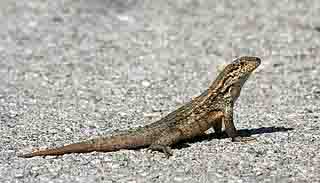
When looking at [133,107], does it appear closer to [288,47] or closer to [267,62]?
[267,62]

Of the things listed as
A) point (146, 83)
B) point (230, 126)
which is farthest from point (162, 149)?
point (146, 83)

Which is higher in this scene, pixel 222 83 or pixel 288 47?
pixel 222 83

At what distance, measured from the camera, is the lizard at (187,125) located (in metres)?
8.20

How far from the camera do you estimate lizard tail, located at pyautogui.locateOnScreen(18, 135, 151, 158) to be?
8.14m

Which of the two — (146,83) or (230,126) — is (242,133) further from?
(146,83)

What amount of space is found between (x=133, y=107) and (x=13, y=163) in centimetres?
273

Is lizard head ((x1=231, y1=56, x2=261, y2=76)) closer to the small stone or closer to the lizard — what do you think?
the lizard

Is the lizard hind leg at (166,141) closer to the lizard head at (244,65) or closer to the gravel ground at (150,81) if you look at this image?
the gravel ground at (150,81)

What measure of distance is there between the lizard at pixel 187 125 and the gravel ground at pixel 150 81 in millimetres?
103

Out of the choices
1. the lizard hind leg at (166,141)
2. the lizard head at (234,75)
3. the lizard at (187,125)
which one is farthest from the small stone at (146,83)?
the lizard hind leg at (166,141)

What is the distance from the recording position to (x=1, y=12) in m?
16.0

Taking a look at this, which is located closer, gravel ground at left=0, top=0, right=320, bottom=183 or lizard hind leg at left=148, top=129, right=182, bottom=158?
gravel ground at left=0, top=0, right=320, bottom=183

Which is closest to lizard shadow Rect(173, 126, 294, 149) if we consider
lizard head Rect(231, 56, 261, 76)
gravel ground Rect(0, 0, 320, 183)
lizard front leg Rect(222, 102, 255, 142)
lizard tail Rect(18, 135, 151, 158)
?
gravel ground Rect(0, 0, 320, 183)

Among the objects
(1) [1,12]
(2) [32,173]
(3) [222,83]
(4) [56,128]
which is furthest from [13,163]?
(1) [1,12]
